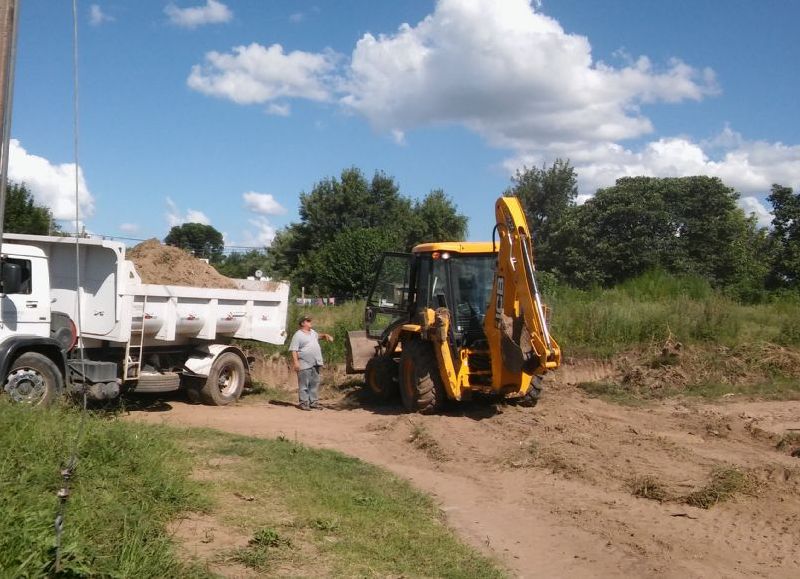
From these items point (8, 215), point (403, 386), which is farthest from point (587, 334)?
point (8, 215)

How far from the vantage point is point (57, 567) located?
3.92 m

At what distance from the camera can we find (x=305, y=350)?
12.9 m

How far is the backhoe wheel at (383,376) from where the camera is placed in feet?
43.1

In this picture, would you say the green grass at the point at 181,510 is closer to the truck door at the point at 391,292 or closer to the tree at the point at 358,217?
the truck door at the point at 391,292

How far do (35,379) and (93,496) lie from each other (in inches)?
209

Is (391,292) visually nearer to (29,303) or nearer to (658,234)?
(29,303)

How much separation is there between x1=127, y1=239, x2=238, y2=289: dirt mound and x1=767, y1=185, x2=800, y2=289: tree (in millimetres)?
21860

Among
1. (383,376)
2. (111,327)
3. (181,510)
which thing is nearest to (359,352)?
(383,376)

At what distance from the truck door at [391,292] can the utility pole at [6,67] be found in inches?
317

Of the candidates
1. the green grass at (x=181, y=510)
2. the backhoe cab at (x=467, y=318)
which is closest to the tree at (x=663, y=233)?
the backhoe cab at (x=467, y=318)

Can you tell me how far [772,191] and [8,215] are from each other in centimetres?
2665

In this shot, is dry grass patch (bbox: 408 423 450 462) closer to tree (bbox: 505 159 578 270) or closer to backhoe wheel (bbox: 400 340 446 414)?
backhoe wheel (bbox: 400 340 446 414)

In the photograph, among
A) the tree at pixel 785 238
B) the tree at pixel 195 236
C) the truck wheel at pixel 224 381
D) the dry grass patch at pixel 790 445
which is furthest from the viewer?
the tree at pixel 195 236

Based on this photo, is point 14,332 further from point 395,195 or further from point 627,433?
point 395,195
